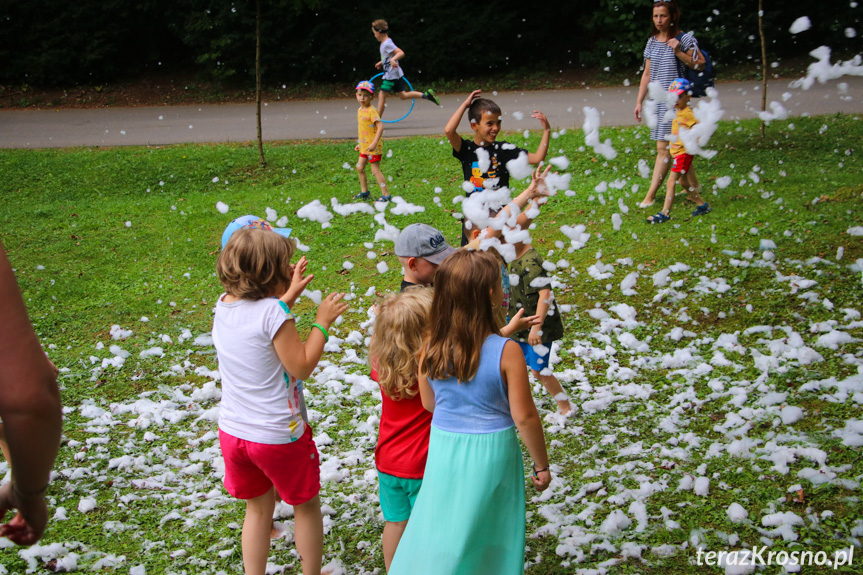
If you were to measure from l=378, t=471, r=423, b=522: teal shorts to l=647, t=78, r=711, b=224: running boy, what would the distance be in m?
4.85

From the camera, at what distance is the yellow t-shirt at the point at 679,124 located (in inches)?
270

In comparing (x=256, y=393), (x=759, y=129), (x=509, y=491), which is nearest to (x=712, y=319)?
(x=509, y=491)

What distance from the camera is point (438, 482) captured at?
96.6 inches

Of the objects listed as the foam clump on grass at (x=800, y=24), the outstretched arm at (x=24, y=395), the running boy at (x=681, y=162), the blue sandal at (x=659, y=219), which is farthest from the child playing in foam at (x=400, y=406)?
the foam clump on grass at (x=800, y=24)

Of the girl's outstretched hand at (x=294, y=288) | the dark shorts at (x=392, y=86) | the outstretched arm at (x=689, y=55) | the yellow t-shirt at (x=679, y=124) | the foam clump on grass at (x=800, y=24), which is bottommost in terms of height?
the girl's outstretched hand at (x=294, y=288)

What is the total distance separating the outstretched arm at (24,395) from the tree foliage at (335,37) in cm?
1676

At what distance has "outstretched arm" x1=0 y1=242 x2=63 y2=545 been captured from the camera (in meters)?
1.38

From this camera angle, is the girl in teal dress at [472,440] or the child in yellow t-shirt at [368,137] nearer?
the girl in teal dress at [472,440]

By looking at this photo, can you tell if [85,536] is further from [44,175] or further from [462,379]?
[44,175]

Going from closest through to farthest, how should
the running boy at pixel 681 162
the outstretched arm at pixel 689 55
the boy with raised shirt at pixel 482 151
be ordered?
the boy with raised shirt at pixel 482 151 → the outstretched arm at pixel 689 55 → the running boy at pixel 681 162

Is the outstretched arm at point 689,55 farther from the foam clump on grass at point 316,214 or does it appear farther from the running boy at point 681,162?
the foam clump on grass at point 316,214

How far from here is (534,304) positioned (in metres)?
3.93

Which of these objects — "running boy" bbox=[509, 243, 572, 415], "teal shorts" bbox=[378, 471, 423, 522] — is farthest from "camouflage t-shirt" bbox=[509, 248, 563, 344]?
"teal shorts" bbox=[378, 471, 423, 522]

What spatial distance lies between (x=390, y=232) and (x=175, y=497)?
4.25 metres
